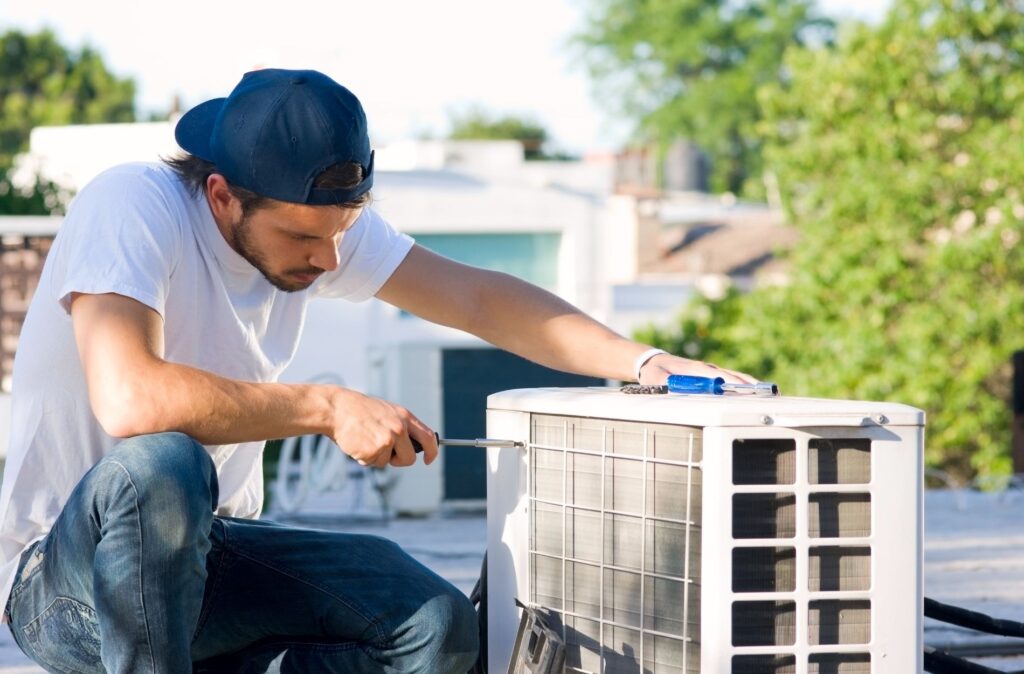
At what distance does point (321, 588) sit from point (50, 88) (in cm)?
4222

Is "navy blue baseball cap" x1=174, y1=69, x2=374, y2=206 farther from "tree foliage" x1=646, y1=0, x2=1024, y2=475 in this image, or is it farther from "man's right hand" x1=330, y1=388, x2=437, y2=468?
"tree foliage" x1=646, y1=0, x2=1024, y2=475

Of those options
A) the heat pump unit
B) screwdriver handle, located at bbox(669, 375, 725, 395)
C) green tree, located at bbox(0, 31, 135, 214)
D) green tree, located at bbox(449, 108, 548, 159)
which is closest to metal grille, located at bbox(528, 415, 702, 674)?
the heat pump unit

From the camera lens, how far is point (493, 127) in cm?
5347

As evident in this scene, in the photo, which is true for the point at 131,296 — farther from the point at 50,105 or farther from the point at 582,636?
the point at 50,105

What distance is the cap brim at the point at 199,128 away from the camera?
2115mm

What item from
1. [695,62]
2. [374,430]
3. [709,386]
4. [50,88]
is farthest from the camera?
[695,62]

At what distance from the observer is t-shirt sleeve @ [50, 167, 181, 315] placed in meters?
1.91

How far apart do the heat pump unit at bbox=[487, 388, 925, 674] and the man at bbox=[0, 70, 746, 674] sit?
29 cm

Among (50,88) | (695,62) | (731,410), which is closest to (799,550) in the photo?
(731,410)

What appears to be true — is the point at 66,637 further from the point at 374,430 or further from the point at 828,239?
the point at 828,239

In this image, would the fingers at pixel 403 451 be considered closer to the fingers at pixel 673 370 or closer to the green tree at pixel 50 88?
the fingers at pixel 673 370

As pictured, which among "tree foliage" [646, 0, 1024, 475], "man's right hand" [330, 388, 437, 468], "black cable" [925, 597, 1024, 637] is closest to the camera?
"man's right hand" [330, 388, 437, 468]

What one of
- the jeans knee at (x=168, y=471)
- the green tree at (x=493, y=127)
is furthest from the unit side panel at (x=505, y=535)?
the green tree at (x=493, y=127)

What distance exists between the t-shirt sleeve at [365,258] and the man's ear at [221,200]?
28 cm
